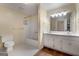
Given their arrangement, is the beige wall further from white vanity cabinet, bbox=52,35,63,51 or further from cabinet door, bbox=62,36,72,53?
cabinet door, bbox=62,36,72,53

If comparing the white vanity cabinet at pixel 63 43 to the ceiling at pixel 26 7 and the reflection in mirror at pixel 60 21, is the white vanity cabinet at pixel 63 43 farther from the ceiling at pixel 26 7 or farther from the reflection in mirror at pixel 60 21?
the ceiling at pixel 26 7

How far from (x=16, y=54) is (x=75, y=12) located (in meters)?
1.30

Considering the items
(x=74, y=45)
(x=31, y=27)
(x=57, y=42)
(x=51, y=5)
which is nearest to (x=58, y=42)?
(x=57, y=42)

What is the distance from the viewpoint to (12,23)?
1.83 meters

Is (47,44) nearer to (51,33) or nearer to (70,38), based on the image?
(51,33)

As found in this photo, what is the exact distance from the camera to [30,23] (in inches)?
73.9

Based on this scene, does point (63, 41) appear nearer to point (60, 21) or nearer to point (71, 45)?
point (71, 45)

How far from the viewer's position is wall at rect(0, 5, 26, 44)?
180 cm

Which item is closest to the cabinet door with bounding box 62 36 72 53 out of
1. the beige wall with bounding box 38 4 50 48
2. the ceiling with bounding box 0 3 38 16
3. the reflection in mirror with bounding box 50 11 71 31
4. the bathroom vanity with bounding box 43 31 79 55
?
the bathroom vanity with bounding box 43 31 79 55

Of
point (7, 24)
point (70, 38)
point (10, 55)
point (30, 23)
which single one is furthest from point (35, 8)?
point (10, 55)

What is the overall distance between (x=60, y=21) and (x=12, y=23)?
2.89 feet

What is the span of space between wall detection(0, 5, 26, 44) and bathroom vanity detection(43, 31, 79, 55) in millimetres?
A: 483

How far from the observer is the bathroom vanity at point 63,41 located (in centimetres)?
178

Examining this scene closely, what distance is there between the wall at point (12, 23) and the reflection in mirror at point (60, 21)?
0.57 meters
